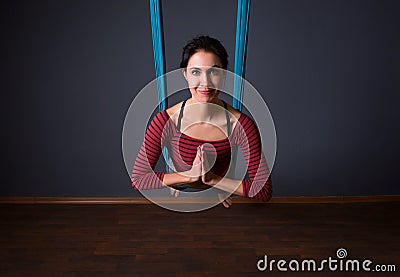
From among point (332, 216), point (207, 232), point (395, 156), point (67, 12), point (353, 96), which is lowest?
point (207, 232)

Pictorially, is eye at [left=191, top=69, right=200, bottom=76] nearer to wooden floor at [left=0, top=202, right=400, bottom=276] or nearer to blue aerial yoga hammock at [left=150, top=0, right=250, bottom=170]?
blue aerial yoga hammock at [left=150, top=0, right=250, bottom=170]

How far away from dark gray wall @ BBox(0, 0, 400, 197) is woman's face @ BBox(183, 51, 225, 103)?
1.46m

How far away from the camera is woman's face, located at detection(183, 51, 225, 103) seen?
124cm

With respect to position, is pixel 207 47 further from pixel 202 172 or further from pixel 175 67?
pixel 175 67

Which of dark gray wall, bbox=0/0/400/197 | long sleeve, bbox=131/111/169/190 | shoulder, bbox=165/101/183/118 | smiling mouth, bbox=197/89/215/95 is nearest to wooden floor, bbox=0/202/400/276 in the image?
dark gray wall, bbox=0/0/400/197

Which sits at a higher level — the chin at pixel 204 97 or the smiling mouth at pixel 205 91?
the smiling mouth at pixel 205 91

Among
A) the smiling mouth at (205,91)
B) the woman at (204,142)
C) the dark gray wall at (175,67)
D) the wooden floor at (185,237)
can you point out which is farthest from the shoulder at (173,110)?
the dark gray wall at (175,67)

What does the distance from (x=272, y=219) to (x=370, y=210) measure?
0.69 m

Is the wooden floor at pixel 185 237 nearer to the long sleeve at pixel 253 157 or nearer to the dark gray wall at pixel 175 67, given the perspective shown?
the dark gray wall at pixel 175 67

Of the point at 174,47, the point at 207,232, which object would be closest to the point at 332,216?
the point at 207,232

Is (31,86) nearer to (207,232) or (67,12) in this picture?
(67,12)

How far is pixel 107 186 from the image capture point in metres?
3.02

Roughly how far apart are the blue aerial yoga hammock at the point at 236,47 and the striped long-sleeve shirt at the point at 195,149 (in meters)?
0.07

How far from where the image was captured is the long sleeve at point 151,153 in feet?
4.47
